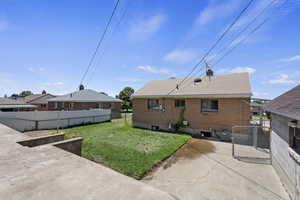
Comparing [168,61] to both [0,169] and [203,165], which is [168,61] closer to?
[203,165]

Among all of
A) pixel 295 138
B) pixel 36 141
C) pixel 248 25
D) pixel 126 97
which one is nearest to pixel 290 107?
pixel 295 138

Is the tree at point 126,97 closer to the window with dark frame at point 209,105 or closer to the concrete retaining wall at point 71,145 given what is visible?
the window with dark frame at point 209,105

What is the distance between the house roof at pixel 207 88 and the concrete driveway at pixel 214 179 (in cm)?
451

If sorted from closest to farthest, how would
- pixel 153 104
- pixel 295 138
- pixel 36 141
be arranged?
pixel 295 138
pixel 36 141
pixel 153 104

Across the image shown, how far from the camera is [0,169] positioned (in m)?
2.63

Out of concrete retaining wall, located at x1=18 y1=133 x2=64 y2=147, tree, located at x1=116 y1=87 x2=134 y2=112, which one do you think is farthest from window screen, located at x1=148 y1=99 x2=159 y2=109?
tree, located at x1=116 y1=87 x2=134 y2=112

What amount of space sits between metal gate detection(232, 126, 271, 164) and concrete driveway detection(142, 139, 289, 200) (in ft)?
1.71

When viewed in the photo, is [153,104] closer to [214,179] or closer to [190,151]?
[190,151]

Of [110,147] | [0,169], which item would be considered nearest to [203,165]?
[110,147]

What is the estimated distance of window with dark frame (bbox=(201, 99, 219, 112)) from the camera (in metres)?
9.39

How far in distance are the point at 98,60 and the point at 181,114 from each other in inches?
289

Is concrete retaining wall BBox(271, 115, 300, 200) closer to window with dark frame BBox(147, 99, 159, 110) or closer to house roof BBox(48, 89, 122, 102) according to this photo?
window with dark frame BBox(147, 99, 159, 110)

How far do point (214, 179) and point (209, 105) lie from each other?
6304mm

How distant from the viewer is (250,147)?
23.7 ft
